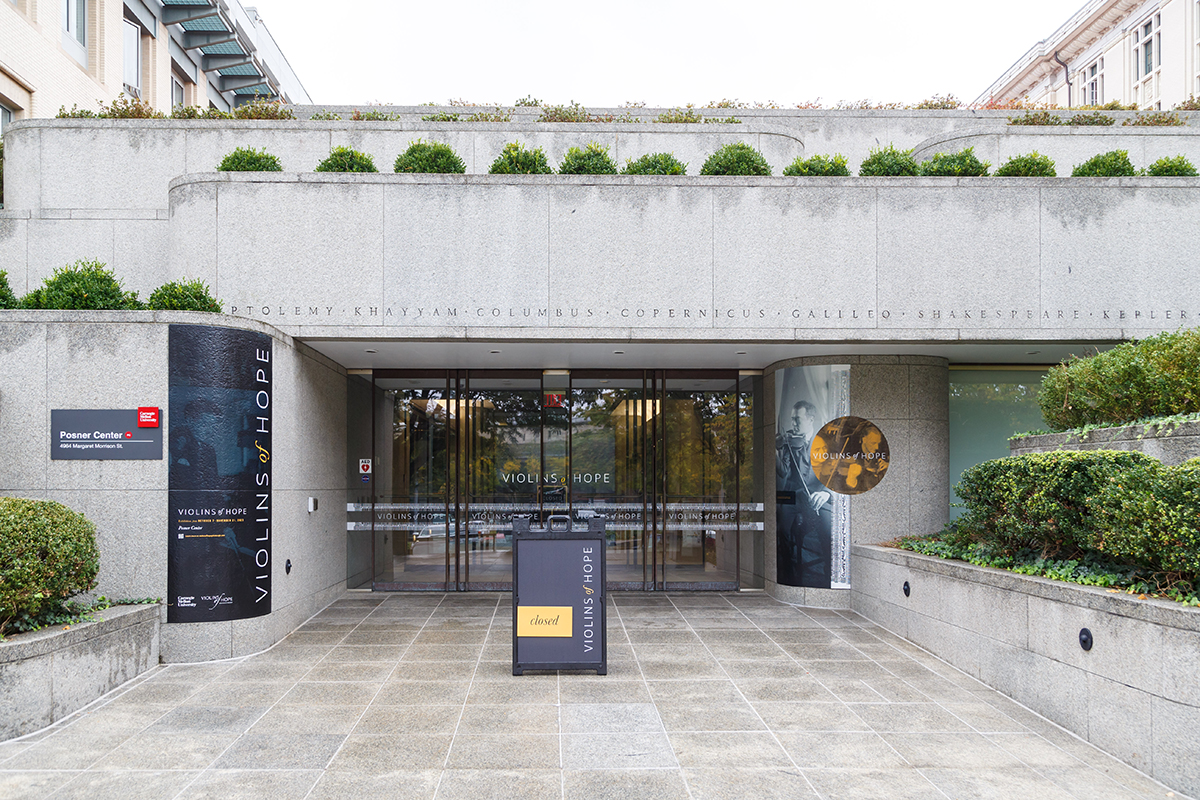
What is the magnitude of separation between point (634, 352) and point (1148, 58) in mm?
50083

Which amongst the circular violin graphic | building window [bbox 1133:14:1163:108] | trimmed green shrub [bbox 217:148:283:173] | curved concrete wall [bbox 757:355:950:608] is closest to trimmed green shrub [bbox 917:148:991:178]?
curved concrete wall [bbox 757:355:950:608]

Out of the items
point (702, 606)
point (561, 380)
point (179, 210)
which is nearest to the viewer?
point (179, 210)

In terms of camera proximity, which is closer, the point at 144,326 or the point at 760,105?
the point at 144,326

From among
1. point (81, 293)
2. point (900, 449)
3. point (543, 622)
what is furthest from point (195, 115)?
point (900, 449)

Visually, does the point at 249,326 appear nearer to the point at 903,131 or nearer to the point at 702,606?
the point at 702,606

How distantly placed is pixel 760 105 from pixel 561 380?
21.4ft

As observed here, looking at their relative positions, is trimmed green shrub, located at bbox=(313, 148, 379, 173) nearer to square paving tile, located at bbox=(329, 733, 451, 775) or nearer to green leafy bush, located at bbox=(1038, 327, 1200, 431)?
square paving tile, located at bbox=(329, 733, 451, 775)

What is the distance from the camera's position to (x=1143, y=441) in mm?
6676

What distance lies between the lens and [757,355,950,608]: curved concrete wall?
1048 centimetres

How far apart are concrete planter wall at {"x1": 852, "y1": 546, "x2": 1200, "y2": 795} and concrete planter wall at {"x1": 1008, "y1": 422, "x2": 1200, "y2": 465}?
1.65 m

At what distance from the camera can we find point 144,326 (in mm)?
7496

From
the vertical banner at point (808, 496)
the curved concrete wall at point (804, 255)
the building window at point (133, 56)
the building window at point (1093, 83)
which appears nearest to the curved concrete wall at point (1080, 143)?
the curved concrete wall at point (804, 255)

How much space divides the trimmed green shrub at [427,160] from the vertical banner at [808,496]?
224 inches

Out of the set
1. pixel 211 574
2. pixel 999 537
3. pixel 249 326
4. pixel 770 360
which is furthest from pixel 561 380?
pixel 999 537
